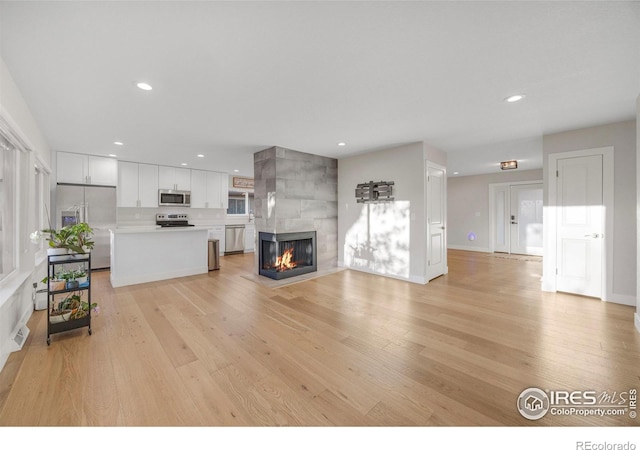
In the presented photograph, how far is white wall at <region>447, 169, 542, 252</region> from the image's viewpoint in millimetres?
7695

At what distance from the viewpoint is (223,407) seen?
1.56m

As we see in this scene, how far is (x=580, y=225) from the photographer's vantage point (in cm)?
359

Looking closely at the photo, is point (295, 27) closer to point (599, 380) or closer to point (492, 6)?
point (492, 6)

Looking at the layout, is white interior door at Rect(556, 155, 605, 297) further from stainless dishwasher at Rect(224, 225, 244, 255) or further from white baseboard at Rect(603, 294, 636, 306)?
stainless dishwasher at Rect(224, 225, 244, 255)

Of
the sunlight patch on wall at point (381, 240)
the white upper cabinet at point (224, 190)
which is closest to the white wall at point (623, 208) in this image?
the sunlight patch on wall at point (381, 240)

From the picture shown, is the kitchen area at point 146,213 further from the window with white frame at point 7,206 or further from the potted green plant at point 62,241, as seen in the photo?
the potted green plant at point 62,241

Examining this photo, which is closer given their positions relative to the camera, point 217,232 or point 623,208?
point 623,208

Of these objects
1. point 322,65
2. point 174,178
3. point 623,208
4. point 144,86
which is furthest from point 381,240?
point 174,178

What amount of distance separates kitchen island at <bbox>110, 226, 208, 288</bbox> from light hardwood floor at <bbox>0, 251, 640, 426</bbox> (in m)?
0.84

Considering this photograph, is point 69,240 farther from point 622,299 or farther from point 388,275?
point 622,299

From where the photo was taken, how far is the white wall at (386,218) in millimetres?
4436

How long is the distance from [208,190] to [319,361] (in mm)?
6130

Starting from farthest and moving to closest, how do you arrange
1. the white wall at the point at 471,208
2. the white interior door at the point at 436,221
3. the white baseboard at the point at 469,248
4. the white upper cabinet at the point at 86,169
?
the white baseboard at the point at 469,248 → the white wall at the point at 471,208 → the white upper cabinet at the point at 86,169 → the white interior door at the point at 436,221

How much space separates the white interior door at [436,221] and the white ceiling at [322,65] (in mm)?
1039
